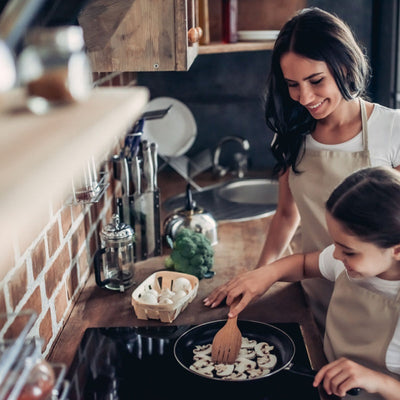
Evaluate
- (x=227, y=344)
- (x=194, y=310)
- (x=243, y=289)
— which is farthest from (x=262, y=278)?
(x=227, y=344)

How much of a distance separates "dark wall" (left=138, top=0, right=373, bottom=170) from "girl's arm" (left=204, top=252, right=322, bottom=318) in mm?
1644

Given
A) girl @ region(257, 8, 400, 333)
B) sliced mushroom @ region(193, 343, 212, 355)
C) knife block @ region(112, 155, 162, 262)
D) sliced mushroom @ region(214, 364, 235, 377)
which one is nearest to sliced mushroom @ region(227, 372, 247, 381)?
sliced mushroom @ region(214, 364, 235, 377)

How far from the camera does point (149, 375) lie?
138 cm

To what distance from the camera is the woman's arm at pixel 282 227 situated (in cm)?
197

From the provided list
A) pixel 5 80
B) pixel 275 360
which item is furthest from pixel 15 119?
pixel 275 360

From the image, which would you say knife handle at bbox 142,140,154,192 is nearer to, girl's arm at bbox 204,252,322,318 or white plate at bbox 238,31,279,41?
girl's arm at bbox 204,252,322,318

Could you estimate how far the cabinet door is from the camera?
5.26 ft

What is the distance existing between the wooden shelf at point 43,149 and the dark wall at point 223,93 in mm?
2615

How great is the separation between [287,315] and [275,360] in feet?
0.86

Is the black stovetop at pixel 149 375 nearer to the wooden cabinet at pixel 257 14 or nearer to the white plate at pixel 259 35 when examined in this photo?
the white plate at pixel 259 35

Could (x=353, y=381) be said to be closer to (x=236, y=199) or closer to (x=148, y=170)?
(x=148, y=170)

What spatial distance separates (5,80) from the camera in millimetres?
593

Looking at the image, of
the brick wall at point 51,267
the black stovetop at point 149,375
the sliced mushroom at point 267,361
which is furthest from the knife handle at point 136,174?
the sliced mushroom at point 267,361

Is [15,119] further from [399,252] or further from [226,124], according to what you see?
[226,124]
